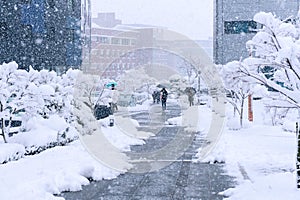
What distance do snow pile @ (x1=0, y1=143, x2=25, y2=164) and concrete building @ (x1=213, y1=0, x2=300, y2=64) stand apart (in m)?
36.1

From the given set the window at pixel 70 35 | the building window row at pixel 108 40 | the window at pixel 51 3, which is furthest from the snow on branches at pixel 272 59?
the building window row at pixel 108 40

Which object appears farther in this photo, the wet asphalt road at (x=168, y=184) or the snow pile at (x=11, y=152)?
the snow pile at (x=11, y=152)

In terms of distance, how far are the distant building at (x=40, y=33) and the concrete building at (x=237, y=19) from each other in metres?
17.4

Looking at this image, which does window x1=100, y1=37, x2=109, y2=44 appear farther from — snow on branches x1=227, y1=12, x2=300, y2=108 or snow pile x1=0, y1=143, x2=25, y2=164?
snow on branches x1=227, y1=12, x2=300, y2=108

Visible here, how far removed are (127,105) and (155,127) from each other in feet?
51.5

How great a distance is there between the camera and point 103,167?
1012 cm

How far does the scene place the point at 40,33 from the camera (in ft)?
95.7

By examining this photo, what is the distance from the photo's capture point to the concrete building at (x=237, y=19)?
149 feet

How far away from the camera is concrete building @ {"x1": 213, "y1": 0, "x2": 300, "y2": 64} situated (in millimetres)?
45312

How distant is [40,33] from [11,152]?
19.8 m

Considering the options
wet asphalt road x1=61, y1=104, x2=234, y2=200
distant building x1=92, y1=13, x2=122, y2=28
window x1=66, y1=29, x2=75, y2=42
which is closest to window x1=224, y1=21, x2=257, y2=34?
window x1=66, y1=29, x2=75, y2=42

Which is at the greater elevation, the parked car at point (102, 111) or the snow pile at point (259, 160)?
the parked car at point (102, 111)

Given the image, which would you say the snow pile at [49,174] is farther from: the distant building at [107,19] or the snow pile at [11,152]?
the distant building at [107,19]

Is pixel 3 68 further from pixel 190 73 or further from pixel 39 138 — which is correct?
pixel 190 73
